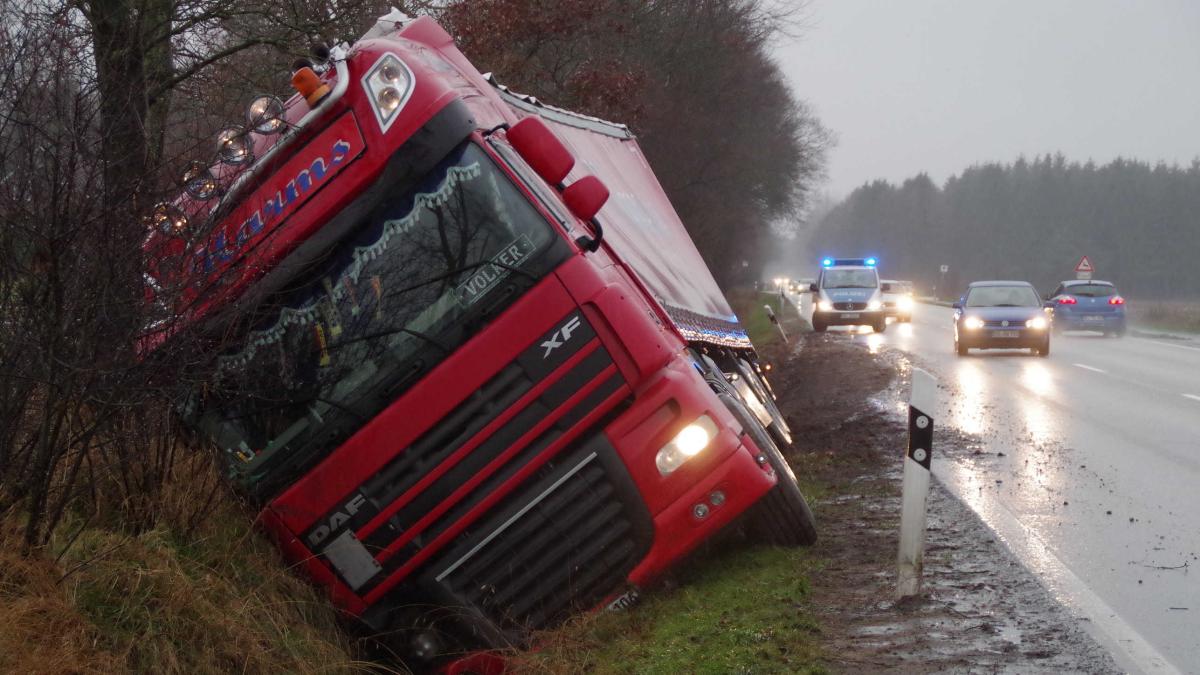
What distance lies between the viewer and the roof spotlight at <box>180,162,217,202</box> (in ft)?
19.5

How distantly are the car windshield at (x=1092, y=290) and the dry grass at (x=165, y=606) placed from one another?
32102mm

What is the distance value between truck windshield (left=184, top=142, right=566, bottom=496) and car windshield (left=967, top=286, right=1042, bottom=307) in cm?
2224

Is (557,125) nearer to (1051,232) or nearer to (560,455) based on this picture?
(560,455)

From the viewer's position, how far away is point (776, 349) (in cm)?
2938

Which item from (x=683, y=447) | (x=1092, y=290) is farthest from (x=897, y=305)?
(x=683, y=447)

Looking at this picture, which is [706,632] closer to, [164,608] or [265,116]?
[164,608]

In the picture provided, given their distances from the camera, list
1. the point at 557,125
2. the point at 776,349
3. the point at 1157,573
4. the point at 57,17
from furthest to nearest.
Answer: the point at 776,349 → the point at 557,125 → the point at 1157,573 → the point at 57,17

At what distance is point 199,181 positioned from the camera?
6.08 m

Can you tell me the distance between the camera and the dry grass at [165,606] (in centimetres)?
491

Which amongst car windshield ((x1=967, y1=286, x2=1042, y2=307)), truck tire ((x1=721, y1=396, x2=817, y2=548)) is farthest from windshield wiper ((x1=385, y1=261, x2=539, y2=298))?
car windshield ((x1=967, y1=286, x2=1042, y2=307))

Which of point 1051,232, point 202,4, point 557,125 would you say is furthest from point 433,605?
point 1051,232

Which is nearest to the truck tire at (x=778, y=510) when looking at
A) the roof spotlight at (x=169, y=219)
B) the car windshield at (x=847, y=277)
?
the roof spotlight at (x=169, y=219)

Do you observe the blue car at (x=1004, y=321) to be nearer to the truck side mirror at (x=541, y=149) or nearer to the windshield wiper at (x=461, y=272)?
the truck side mirror at (x=541, y=149)

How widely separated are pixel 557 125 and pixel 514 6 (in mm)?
5943
